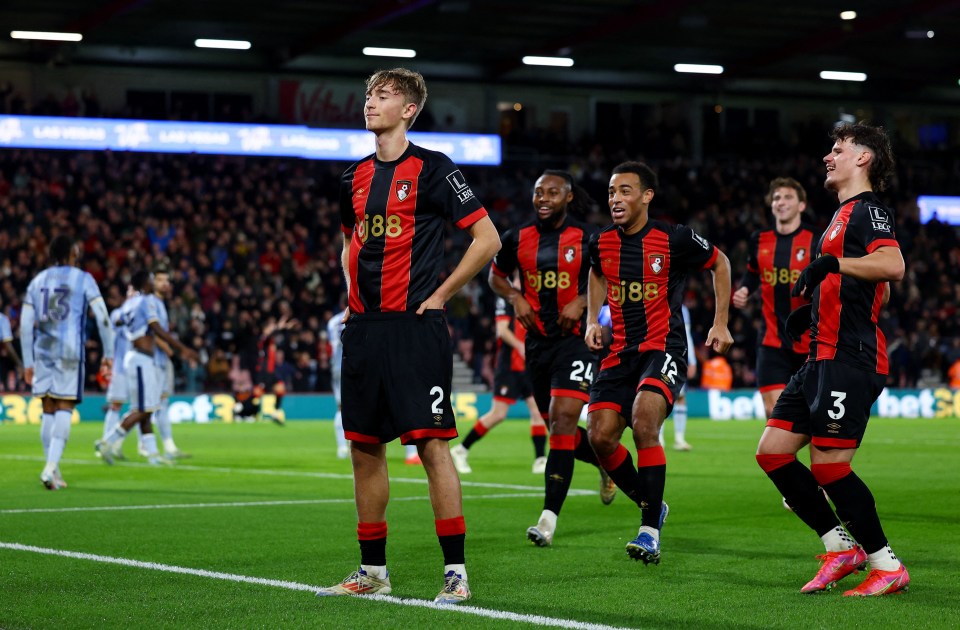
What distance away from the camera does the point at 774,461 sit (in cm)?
675

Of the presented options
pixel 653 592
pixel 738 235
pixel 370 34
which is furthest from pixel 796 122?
pixel 653 592

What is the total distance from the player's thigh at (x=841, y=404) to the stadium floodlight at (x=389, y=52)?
3303 centimetres

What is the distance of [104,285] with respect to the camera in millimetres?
28812

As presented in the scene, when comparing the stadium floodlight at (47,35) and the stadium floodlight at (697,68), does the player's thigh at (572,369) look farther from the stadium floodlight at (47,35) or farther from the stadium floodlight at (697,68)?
the stadium floodlight at (697,68)

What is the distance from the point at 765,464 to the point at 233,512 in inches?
193

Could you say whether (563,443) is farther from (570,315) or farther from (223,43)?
(223,43)

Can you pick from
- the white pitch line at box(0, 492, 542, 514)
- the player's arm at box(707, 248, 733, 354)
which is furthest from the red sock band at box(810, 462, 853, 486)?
the white pitch line at box(0, 492, 542, 514)

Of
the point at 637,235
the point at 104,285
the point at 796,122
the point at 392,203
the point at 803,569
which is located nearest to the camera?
the point at 392,203

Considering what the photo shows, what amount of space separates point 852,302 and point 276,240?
91.2 ft

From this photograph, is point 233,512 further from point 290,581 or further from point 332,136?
point 332,136

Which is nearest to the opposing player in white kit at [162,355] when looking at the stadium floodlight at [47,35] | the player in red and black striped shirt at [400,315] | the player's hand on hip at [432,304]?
the player in red and black striped shirt at [400,315]

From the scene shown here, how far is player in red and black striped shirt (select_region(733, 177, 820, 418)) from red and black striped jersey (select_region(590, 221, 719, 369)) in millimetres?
2597

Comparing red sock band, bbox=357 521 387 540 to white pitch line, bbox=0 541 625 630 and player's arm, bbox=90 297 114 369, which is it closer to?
white pitch line, bbox=0 541 625 630

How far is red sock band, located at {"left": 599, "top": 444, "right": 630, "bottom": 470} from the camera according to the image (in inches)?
329
